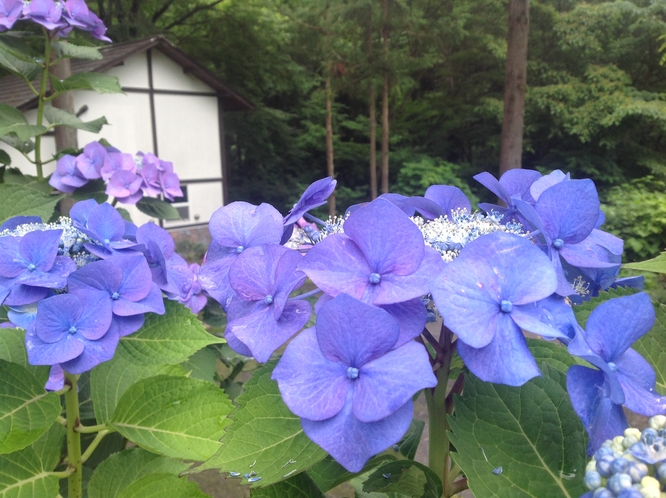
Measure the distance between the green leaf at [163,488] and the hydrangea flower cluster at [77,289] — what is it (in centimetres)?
22

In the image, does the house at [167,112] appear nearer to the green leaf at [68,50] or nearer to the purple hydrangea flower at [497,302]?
the green leaf at [68,50]

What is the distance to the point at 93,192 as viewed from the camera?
1.81 metres

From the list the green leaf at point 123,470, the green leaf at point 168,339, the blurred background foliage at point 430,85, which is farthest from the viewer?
the blurred background foliage at point 430,85

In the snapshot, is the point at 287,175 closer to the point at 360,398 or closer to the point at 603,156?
the point at 603,156

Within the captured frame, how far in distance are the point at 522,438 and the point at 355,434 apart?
18 centimetres

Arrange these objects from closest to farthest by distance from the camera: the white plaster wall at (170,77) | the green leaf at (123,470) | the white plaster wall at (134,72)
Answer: the green leaf at (123,470) → the white plaster wall at (134,72) → the white plaster wall at (170,77)

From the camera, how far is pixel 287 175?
11273 mm

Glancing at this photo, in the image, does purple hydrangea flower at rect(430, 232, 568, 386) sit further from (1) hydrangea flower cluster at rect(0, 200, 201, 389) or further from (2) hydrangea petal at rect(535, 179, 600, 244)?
(1) hydrangea flower cluster at rect(0, 200, 201, 389)

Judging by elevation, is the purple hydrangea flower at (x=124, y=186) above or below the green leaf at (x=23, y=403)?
above

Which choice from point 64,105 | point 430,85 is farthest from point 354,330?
point 430,85

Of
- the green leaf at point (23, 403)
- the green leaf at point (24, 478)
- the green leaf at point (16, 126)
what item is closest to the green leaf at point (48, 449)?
the green leaf at point (24, 478)

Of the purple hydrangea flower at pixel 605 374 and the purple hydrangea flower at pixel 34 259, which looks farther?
the purple hydrangea flower at pixel 34 259

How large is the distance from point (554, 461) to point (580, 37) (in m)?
9.16

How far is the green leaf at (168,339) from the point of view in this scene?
76 cm
